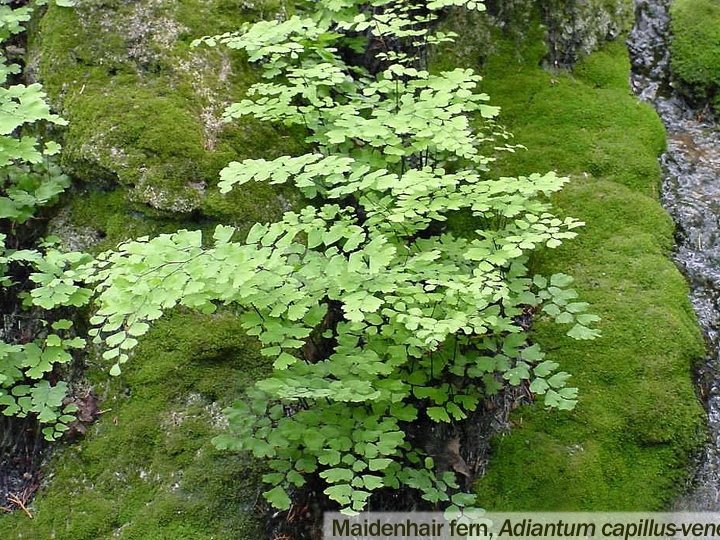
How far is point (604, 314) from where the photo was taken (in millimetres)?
3381

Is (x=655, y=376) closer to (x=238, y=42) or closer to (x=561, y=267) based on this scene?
(x=561, y=267)

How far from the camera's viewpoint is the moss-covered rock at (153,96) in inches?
141

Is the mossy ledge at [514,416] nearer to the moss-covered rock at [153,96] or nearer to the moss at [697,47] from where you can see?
the moss-covered rock at [153,96]

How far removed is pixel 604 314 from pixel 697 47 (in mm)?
2677

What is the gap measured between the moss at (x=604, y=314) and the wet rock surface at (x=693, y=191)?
0.38ft

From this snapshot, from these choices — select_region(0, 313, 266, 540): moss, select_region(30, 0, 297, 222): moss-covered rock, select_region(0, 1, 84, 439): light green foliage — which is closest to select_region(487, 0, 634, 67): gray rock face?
select_region(30, 0, 297, 222): moss-covered rock

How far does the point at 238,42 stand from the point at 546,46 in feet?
7.08

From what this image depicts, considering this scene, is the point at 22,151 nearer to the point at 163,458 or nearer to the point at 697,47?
the point at 163,458

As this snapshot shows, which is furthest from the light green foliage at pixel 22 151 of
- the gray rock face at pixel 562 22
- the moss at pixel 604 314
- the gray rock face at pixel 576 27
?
the gray rock face at pixel 576 27

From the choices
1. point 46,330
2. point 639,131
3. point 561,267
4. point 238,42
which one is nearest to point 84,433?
point 46,330

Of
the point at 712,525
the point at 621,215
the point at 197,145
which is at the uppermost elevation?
the point at 197,145

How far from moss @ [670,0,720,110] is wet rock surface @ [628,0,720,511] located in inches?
2.9

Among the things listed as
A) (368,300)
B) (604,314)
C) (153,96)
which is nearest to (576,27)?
(604,314)

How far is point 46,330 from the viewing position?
3459 millimetres
